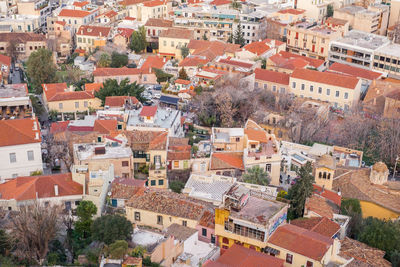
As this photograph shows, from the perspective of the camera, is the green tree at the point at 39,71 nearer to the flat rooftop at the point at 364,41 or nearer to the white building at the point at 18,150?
the white building at the point at 18,150

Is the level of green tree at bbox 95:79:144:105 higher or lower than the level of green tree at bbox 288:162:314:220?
higher

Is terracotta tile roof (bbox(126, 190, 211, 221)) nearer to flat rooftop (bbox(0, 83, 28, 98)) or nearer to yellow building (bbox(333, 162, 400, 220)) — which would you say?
yellow building (bbox(333, 162, 400, 220))

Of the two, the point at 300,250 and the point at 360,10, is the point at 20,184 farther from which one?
the point at 360,10

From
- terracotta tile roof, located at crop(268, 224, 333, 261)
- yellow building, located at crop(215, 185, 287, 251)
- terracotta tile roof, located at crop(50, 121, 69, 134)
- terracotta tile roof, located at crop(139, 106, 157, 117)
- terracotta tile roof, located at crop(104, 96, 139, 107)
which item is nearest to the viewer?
terracotta tile roof, located at crop(268, 224, 333, 261)

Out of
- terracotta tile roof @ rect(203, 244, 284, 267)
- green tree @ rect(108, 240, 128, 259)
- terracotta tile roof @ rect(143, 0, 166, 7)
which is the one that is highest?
terracotta tile roof @ rect(143, 0, 166, 7)

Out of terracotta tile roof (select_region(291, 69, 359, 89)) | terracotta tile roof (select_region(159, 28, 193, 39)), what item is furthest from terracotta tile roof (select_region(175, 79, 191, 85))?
terracotta tile roof (select_region(159, 28, 193, 39))

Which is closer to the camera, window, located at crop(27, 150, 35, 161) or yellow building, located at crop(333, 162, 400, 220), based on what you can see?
yellow building, located at crop(333, 162, 400, 220)

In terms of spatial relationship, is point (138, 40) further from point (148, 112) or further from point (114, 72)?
point (148, 112)
